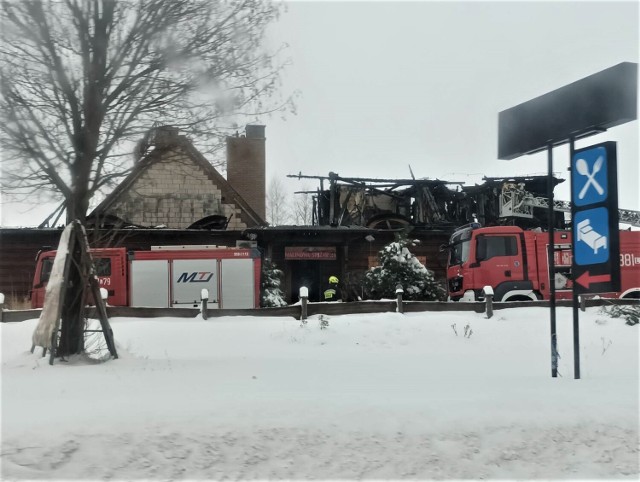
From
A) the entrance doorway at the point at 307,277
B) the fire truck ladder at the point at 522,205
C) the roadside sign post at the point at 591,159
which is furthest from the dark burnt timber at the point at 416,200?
the roadside sign post at the point at 591,159

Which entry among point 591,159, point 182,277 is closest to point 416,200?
point 182,277

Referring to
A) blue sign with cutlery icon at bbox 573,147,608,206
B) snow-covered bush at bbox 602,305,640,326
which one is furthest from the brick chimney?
blue sign with cutlery icon at bbox 573,147,608,206

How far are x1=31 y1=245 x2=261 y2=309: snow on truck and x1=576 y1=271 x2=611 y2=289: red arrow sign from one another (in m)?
14.2

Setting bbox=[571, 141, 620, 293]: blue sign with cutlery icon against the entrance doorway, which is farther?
the entrance doorway

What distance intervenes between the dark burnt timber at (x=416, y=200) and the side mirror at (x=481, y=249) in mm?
9000

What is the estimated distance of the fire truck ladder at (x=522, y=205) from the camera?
26.7 metres

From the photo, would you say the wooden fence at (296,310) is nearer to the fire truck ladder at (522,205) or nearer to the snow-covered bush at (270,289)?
the snow-covered bush at (270,289)

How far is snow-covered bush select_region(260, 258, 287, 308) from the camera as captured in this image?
840 inches

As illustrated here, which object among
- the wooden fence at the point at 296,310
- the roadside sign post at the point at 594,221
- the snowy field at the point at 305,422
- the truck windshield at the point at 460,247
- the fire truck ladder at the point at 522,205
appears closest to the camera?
the snowy field at the point at 305,422

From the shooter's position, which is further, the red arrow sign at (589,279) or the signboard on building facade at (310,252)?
the signboard on building facade at (310,252)

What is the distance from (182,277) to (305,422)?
16.1 metres

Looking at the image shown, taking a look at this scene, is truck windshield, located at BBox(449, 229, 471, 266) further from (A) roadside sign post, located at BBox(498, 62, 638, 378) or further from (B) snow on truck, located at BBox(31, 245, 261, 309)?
(A) roadside sign post, located at BBox(498, 62, 638, 378)

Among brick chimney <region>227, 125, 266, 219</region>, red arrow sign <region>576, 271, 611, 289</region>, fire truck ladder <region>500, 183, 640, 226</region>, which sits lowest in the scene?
red arrow sign <region>576, 271, 611, 289</region>

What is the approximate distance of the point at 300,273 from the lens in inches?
1062
